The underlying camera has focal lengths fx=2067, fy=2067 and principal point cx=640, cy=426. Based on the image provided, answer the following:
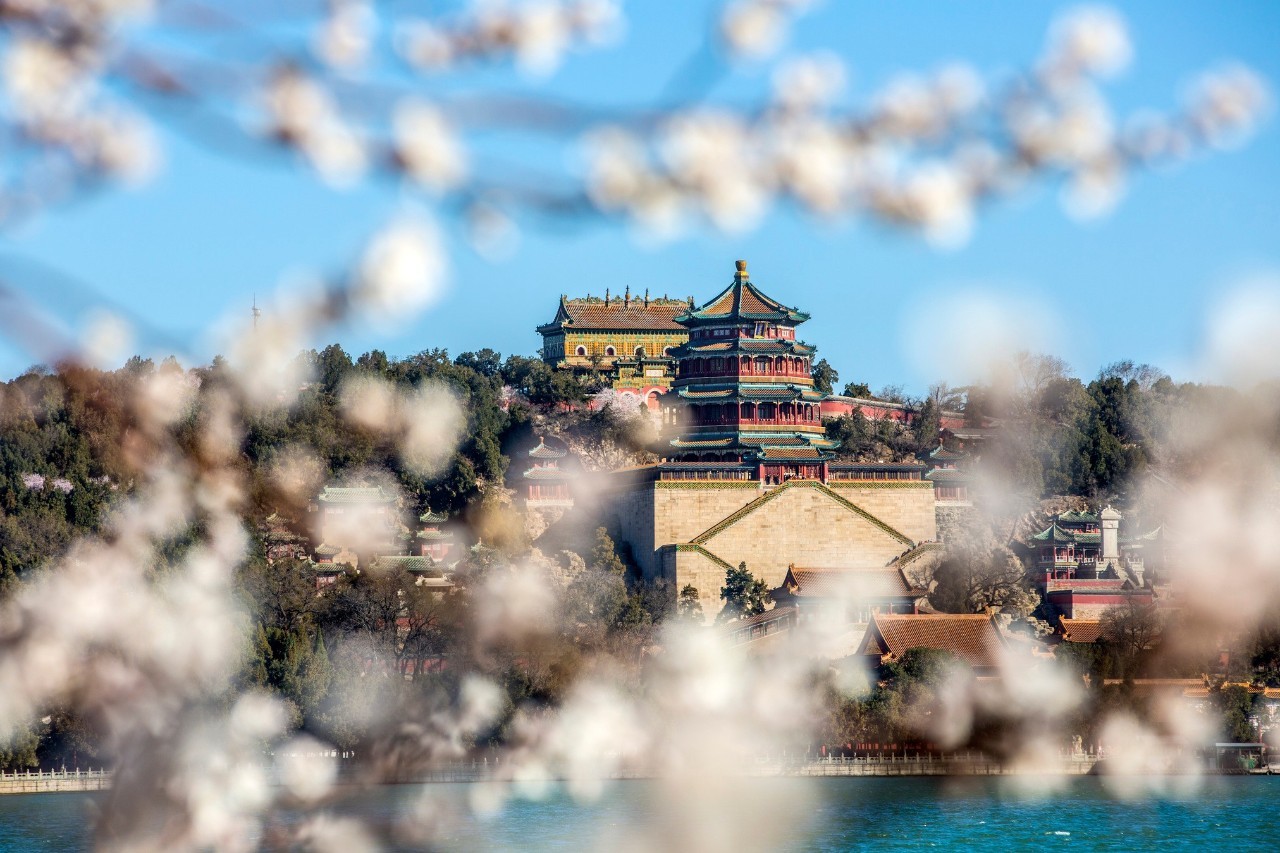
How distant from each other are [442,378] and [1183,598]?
25.0 metres

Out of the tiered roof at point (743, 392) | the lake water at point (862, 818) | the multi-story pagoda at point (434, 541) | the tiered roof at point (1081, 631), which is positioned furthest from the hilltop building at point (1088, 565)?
the multi-story pagoda at point (434, 541)

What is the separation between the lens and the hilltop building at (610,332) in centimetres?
7456

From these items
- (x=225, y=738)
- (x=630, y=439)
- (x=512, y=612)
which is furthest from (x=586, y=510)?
(x=225, y=738)

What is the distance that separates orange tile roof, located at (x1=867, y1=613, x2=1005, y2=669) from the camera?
44.5m

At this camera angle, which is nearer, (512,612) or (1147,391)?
(512,612)

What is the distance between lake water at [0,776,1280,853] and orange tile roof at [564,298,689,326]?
112 feet

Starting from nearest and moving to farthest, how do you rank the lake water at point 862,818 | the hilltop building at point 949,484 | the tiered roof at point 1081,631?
1. the lake water at point 862,818
2. the tiered roof at point 1081,631
3. the hilltop building at point 949,484

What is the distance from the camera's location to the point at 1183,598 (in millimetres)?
46000

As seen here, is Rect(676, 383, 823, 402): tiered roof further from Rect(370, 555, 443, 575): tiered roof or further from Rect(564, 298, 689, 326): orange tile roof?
Rect(564, 298, 689, 326): orange tile roof

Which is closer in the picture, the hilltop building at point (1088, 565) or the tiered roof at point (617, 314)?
the hilltop building at point (1088, 565)

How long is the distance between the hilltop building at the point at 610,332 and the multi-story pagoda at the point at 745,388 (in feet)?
51.5

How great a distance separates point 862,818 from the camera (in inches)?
1492

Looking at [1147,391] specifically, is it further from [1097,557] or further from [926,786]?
[926,786]

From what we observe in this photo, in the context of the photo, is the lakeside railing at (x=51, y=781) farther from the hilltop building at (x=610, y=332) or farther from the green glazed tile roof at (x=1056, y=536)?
the hilltop building at (x=610, y=332)
